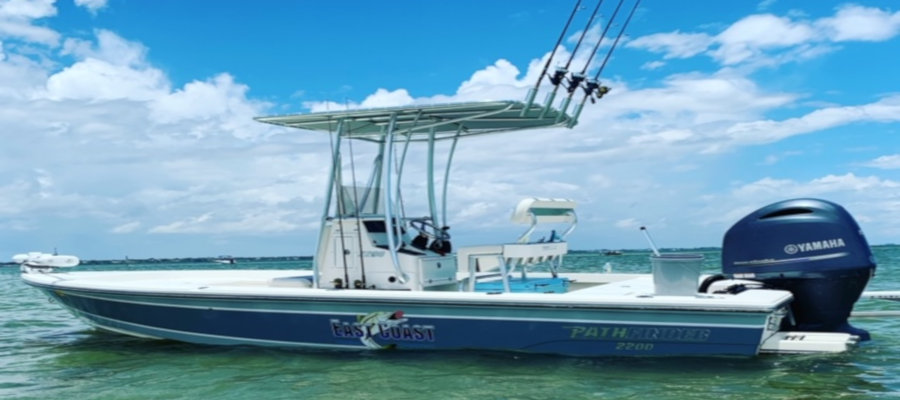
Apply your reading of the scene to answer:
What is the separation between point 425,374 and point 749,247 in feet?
10.0

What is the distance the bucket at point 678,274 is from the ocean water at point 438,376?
58cm

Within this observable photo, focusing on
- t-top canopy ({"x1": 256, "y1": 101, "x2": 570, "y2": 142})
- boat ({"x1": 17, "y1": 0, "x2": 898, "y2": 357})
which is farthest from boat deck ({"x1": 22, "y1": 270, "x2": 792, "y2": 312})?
t-top canopy ({"x1": 256, "y1": 101, "x2": 570, "y2": 142})

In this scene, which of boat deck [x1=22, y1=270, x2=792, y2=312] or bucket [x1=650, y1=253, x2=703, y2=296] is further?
bucket [x1=650, y1=253, x2=703, y2=296]

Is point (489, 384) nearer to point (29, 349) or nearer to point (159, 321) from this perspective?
point (159, 321)

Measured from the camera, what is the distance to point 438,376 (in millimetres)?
6598

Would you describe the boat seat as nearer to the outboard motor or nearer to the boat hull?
the boat hull

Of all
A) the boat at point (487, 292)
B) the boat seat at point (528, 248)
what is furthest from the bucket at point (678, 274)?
the boat seat at point (528, 248)

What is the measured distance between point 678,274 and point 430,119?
3.01 metres

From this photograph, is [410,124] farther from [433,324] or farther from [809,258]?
[809,258]

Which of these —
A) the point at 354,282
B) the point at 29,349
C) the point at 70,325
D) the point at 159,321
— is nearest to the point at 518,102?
the point at 354,282

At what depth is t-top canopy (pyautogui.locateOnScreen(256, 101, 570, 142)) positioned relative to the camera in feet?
25.0

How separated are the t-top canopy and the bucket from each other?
1.99 m

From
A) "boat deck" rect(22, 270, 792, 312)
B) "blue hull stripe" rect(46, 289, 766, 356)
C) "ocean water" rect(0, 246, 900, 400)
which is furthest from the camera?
"blue hull stripe" rect(46, 289, 766, 356)

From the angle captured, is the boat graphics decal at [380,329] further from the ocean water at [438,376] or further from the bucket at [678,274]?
the bucket at [678,274]
